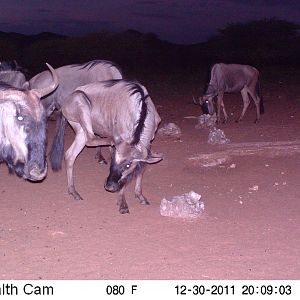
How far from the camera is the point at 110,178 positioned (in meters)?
6.00

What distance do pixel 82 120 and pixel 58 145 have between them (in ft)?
2.57

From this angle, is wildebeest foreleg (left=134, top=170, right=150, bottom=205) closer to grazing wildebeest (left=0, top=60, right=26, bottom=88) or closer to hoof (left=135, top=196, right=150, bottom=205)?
hoof (left=135, top=196, right=150, bottom=205)

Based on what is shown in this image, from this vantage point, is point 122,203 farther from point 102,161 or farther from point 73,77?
point 73,77

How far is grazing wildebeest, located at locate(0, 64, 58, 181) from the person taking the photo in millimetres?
4977

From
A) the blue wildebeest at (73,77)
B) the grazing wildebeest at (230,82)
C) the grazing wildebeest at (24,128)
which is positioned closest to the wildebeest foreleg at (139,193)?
the grazing wildebeest at (24,128)

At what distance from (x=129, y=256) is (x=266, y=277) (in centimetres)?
123

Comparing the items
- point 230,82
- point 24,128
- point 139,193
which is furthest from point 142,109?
point 230,82

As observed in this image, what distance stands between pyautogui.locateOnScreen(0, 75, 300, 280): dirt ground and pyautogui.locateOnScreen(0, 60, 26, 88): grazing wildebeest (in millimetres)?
1336

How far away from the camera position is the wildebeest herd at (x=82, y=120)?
504 centimetres

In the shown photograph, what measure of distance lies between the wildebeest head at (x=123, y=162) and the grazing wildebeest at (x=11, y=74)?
7.75ft

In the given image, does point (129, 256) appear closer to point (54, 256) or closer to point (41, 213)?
point (54, 256)

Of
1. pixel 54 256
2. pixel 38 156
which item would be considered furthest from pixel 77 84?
pixel 54 256

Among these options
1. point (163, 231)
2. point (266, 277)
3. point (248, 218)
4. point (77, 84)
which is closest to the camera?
point (266, 277)

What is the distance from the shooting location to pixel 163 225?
5.71 metres
